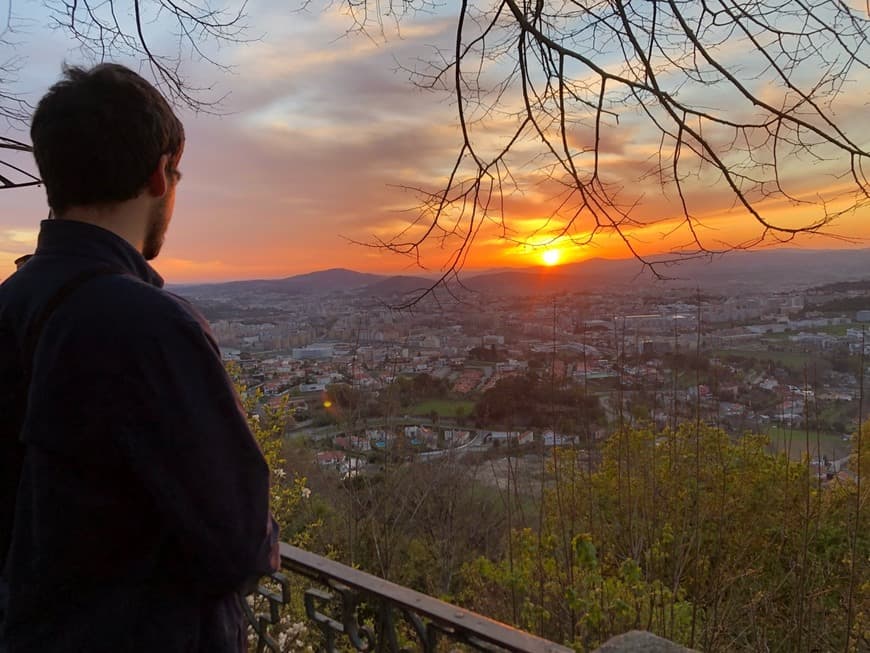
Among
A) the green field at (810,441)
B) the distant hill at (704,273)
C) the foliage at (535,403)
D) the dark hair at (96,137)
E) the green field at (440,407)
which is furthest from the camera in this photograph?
the green field at (440,407)

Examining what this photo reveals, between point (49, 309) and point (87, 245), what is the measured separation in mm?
111

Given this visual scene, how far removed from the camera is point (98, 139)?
917mm

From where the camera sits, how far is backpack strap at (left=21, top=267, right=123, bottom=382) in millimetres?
841

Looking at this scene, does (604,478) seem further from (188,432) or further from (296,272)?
(188,432)

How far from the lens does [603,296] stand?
394 cm

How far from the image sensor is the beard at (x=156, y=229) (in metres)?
1.01

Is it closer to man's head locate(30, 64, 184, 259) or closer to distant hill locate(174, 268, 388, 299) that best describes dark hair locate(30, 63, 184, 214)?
man's head locate(30, 64, 184, 259)

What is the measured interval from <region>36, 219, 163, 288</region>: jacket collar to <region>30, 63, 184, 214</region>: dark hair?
0.05 m

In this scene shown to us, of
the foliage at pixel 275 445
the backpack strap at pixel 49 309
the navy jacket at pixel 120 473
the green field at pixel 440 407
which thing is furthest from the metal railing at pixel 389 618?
the foliage at pixel 275 445

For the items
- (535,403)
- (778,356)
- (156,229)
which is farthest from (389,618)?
(778,356)

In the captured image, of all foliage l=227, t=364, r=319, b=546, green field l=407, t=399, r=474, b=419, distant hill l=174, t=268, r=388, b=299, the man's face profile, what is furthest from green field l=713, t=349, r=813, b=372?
foliage l=227, t=364, r=319, b=546

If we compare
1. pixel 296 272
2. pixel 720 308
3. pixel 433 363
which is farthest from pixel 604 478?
pixel 296 272

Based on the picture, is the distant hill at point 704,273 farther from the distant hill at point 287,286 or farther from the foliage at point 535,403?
the distant hill at point 287,286

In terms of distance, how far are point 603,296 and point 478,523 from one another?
121 inches
